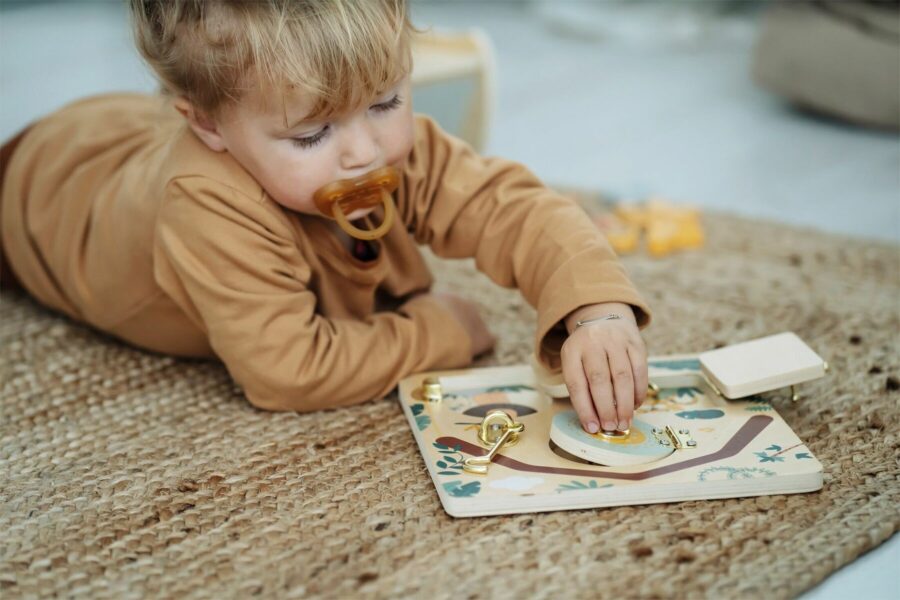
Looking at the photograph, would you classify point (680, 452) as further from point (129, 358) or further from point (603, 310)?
point (129, 358)

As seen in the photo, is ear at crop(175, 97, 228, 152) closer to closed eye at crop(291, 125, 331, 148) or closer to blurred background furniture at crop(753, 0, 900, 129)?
closed eye at crop(291, 125, 331, 148)

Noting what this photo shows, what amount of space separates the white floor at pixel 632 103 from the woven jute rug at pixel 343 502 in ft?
1.10

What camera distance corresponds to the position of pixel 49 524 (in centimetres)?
70

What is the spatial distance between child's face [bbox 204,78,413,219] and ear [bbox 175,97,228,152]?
0.04 feet

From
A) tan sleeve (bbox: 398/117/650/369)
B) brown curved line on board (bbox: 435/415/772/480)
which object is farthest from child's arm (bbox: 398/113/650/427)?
brown curved line on board (bbox: 435/415/772/480)

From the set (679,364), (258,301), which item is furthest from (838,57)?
(258,301)

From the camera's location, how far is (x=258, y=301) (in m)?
0.79

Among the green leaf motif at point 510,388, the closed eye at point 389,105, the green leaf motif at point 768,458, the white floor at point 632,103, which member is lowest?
Result: the white floor at point 632,103

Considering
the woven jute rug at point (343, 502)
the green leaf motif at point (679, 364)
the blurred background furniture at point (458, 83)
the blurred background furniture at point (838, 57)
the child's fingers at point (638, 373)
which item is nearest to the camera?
the woven jute rug at point (343, 502)

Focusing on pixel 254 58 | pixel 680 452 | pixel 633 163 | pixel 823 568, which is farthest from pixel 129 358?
pixel 633 163

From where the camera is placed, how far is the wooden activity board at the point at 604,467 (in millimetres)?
685

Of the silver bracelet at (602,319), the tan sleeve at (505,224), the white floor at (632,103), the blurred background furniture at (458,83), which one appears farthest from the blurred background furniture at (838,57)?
the silver bracelet at (602,319)

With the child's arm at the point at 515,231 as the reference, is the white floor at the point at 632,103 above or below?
below

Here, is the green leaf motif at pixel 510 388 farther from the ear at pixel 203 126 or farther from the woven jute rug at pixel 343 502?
the ear at pixel 203 126
